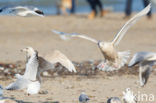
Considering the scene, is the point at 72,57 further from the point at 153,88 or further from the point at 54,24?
the point at 54,24

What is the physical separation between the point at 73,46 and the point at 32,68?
7647 mm

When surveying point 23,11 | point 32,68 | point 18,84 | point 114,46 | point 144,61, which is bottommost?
point 18,84

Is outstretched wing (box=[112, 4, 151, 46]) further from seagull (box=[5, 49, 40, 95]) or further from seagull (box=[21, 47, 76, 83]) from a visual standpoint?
seagull (box=[5, 49, 40, 95])

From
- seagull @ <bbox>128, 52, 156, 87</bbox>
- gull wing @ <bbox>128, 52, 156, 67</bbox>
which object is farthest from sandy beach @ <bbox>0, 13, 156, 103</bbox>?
gull wing @ <bbox>128, 52, 156, 67</bbox>

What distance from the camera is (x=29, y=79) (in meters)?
6.59

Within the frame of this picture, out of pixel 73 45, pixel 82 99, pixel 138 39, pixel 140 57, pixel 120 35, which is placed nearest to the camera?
pixel 140 57

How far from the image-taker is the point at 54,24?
1984 centimetres

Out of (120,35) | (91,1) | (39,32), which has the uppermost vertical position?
(91,1)

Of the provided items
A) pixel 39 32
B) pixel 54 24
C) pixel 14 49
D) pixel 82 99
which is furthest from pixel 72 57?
pixel 54 24

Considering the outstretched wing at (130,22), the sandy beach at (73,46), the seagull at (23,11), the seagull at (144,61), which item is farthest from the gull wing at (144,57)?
the seagull at (23,11)

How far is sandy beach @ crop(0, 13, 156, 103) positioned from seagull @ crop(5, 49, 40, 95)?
371 mm

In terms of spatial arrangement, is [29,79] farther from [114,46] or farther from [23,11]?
[114,46]

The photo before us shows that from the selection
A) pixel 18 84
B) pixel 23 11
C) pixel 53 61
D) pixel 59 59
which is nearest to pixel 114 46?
pixel 59 59

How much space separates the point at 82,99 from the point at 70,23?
1375 centimetres
